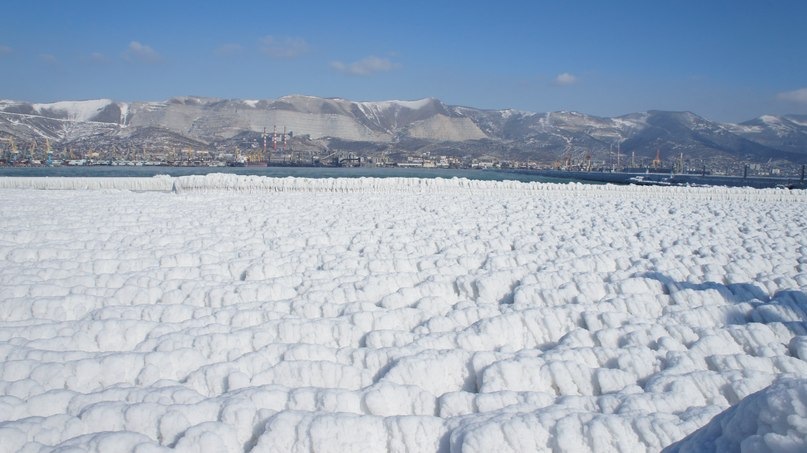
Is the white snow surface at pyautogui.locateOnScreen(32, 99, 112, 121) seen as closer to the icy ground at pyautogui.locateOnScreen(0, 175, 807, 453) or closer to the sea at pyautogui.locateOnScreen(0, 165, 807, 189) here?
the sea at pyautogui.locateOnScreen(0, 165, 807, 189)

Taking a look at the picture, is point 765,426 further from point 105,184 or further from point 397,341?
point 105,184

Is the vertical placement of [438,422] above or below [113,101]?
below

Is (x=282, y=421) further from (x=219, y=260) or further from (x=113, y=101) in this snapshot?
(x=113, y=101)

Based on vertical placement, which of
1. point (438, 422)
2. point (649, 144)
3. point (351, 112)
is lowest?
point (438, 422)

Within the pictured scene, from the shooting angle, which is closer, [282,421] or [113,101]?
[282,421]

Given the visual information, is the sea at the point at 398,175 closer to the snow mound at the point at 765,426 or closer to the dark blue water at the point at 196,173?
the dark blue water at the point at 196,173

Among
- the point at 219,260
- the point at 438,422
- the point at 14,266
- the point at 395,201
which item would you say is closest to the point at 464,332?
the point at 438,422

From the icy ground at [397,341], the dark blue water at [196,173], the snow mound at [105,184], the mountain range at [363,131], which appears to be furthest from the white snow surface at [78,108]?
the icy ground at [397,341]
